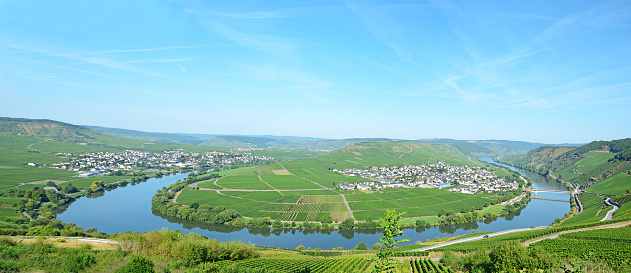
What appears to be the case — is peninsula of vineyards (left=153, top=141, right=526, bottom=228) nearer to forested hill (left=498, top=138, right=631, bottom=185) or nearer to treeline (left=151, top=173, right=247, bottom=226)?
treeline (left=151, top=173, right=247, bottom=226)

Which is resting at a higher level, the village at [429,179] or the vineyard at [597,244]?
the vineyard at [597,244]

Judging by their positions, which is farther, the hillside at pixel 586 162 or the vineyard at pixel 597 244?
the hillside at pixel 586 162

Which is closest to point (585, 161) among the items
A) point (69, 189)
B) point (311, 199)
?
point (311, 199)

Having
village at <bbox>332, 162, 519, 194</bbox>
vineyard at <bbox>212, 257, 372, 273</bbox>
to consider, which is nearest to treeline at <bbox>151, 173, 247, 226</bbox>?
vineyard at <bbox>212, 257, 372, 273</bbox>

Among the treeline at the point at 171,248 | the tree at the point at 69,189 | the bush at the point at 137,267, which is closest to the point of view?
the bush at the point at 137,267

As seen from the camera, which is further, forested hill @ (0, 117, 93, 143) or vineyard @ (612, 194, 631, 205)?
forested hill @ (0, 117, 93, 143)

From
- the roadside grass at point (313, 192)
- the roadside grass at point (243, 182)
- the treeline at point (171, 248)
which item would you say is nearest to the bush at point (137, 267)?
the treeline at point (171, 248)

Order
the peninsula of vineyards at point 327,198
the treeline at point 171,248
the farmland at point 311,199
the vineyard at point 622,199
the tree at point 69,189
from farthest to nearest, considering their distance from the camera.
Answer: the tree at point 69,189
the farmland at point 311,199
the vineyard at point 622,199
the peninsula of vineyards at point 327,198
the treeline at point 171,248

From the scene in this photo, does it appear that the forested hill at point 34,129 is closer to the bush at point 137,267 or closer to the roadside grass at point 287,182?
the roadside grass at point 287,182
